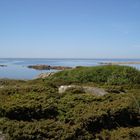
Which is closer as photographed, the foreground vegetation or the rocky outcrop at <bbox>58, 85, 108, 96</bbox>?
the foreground vegetation

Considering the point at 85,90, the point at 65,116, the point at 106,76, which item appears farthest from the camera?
the point at 106,76

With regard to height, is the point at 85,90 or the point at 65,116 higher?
the point at 85,90

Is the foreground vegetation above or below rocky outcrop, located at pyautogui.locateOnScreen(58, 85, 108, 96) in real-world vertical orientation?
below

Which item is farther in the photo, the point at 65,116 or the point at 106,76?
the point at 106,76

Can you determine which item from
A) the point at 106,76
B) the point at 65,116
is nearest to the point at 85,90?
the point at 65,116

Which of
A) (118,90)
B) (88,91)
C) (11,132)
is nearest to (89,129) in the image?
(11,132)

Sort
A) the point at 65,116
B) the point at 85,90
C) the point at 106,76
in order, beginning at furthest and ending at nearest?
the point at 106,76, the point at 85,90, the point at 65,116

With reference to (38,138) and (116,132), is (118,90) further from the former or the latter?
(38,138)

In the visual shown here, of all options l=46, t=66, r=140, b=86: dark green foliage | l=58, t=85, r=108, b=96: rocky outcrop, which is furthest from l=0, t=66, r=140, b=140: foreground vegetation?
l=46, t=66, r=140, b=86: dark green foliage

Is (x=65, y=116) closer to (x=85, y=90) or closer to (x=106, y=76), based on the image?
(x=85, y=90)

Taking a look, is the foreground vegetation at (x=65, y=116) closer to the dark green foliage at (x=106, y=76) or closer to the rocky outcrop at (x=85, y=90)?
the rocky outcrop at (x=85, y=90)

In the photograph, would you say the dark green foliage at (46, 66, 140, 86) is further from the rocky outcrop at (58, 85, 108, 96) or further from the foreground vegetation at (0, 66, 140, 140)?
the foreground vegetation at (0, 66, 140, 140)

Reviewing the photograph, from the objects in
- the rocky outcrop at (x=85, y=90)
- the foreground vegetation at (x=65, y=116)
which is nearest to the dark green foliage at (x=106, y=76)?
A: the rocky outcrop at (x=85, y=90)

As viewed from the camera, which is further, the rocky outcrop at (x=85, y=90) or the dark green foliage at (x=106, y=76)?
the dark green foliage at (x=106, y=76)
